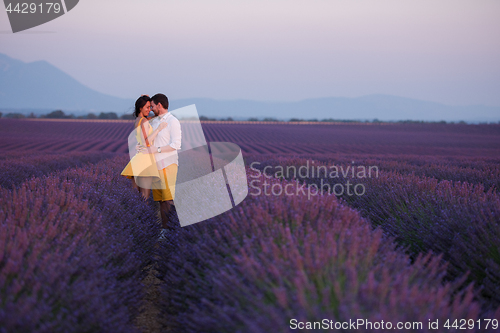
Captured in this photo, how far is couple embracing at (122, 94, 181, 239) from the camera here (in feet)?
13.3

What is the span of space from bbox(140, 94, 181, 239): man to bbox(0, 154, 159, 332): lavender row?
1194mm

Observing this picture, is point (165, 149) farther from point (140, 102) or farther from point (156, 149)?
point (140, 102)

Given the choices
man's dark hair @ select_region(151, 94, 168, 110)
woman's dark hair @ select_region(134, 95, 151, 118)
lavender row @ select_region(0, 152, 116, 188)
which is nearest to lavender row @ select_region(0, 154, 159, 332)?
woman's dark hair @ select_region(134, 95, 151, 118)

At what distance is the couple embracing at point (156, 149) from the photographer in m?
4.05

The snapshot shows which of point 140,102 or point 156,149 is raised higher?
point 140,102

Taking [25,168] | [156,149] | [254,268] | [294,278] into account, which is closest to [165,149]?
[156,149]

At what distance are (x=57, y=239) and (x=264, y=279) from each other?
1.33 meters

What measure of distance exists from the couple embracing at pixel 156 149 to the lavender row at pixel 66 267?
3.75 feet

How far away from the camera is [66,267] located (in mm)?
1775

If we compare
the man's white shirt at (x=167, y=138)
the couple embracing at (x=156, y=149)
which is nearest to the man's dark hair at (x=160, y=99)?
the couple embracing at (x=156, y=149)

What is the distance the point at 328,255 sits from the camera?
173 cm

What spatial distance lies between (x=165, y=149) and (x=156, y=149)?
11cm

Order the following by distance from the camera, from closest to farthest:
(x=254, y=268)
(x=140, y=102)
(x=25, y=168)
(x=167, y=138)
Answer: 1. (x=254, y=268)
2. (x=140, y=102)
3. (x=167, y=138)
4. (x=25, y=168)

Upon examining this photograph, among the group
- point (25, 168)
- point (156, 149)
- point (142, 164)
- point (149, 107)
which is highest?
point (149, 107)
